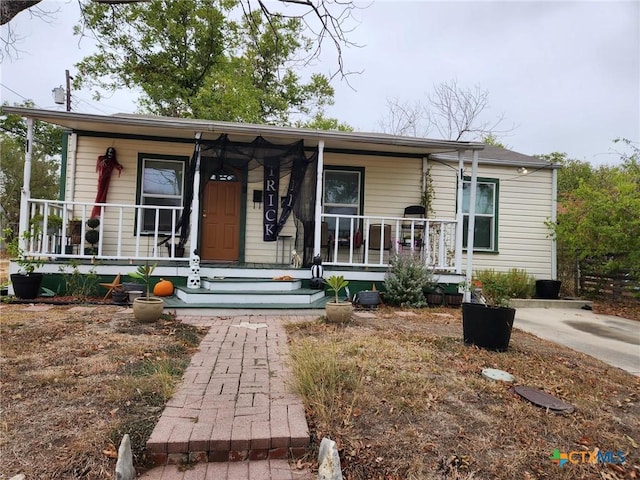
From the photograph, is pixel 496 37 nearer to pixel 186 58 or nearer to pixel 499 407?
pixel 499 407

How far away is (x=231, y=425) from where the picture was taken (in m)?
2.18

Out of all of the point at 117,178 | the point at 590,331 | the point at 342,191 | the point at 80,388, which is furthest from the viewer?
the point at 342,191

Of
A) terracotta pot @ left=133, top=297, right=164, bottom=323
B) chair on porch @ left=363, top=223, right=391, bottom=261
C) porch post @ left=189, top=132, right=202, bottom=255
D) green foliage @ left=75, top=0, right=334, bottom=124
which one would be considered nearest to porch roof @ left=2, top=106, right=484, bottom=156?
porch post @ left=189, top=132, right=202, bottom=255

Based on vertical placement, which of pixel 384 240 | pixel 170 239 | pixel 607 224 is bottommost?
pixel 170 239

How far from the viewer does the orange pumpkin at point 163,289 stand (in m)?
6.14

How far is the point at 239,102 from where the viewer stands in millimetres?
14172

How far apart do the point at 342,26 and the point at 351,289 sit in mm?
4234

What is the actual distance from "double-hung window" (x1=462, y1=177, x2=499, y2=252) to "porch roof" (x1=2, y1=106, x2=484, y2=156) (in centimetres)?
233

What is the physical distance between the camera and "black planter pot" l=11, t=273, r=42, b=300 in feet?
18.7

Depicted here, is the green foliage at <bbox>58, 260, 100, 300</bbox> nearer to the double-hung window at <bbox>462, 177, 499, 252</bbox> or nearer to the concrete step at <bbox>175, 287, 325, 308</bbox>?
the concrete step at <bbox>175, 287, 325, 308</bbox>

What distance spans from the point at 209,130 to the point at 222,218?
200 centimetres

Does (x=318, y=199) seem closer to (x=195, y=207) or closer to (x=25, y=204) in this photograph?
(x=195, y=207)

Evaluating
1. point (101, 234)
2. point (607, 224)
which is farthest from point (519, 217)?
point (101, 234)

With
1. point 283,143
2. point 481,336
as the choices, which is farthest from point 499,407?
point 283,143
